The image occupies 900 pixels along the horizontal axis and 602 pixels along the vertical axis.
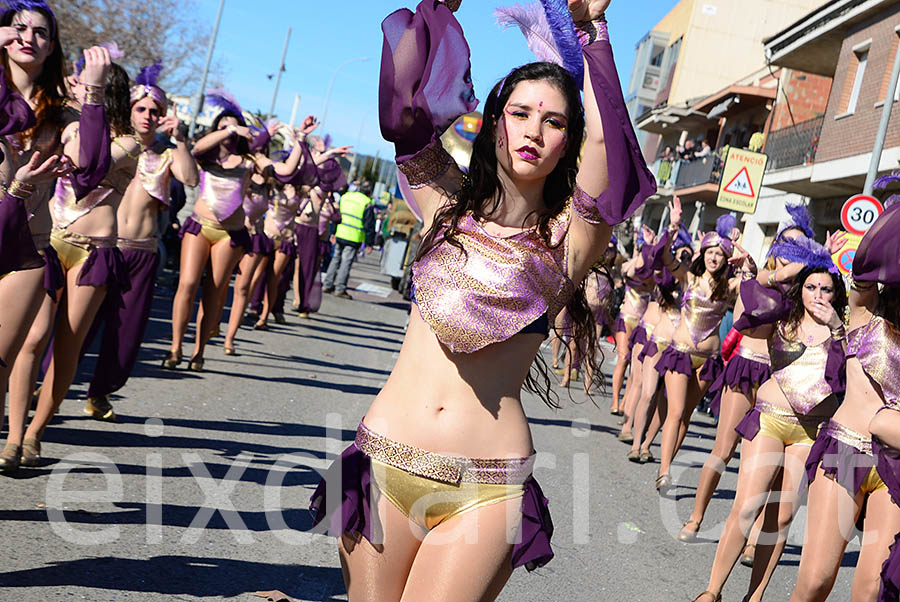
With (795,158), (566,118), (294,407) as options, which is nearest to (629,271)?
(294,407)

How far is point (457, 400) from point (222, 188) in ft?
23.3

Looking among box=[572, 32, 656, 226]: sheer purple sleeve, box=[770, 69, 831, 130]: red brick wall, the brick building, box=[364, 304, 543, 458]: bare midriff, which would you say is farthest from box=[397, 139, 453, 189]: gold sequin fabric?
box=[770, 69, 831, 130]: red brick wall

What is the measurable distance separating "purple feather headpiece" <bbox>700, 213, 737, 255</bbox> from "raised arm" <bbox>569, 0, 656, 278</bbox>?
6174mm

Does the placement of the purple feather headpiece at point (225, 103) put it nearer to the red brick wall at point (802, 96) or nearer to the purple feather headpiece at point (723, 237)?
the purple feather headpiece at point (723, 237)

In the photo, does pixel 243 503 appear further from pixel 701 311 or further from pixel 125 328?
pixel 701 311

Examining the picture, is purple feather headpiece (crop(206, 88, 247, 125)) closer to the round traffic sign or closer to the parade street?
the parade street

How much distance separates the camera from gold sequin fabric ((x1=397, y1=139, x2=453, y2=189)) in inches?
114

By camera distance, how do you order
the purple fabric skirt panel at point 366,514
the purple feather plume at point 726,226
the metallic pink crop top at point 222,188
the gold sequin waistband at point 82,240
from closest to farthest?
the purple fabric skirt panel at point 366,514, the gold sequin waistband at point 82,240, the purple feather plume at point 726,226, the metallic pink crop top at point 222,188

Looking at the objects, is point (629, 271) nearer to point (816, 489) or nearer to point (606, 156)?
point (816, 489)

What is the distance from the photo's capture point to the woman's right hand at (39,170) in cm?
464

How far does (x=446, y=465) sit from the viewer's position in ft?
9.00

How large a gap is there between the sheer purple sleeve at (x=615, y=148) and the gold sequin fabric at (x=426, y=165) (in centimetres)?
46

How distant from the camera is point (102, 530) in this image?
4844 millimetres

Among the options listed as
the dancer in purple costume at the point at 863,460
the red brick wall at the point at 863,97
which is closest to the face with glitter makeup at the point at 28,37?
the dancer in purple costume at the point at 863,460
